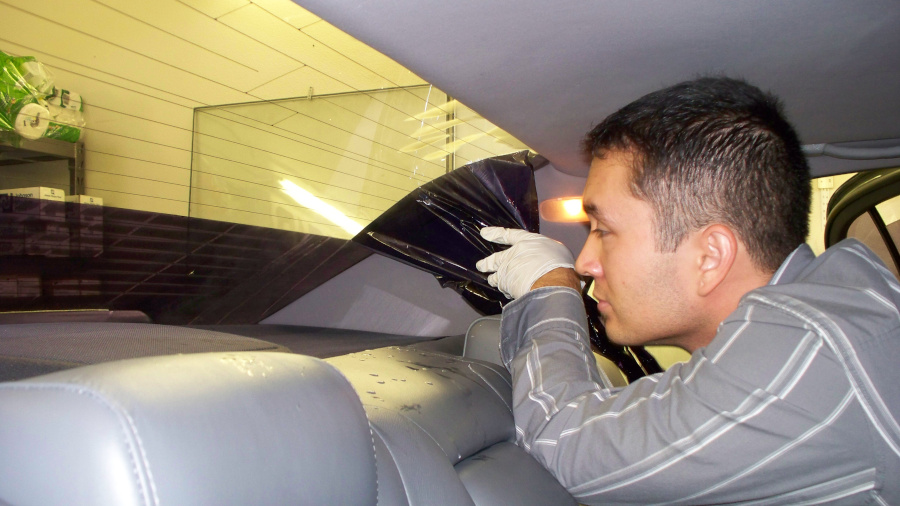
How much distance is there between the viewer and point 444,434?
92 centimetres

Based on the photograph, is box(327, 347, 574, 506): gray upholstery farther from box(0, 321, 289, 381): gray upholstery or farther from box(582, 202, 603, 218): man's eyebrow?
box(582, 202, 603, 218): man's eyebrow

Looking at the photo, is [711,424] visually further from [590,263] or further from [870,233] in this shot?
[870,233]

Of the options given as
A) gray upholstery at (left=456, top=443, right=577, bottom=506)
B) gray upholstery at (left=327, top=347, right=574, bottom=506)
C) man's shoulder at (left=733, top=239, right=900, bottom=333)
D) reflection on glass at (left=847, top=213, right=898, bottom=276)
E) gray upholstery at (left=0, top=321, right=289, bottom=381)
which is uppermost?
reflection on glass at (left=847, top=213, right=898, bottom=276)

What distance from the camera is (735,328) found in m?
0.89

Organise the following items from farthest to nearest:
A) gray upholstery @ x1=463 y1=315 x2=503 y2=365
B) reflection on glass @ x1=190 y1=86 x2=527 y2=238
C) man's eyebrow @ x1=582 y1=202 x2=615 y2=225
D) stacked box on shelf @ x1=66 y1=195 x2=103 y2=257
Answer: reflection on glass @ x1=190 y1=86 x2=527 y2=238 < stacked box on shelf @ x1=66 y1=195 x2=103 y2=257 < gray upholstery @ x1=463 y1=315 x2=503 y2=365 < man's eyebrow @ x1=582 y1=202 x2=615 y2=225

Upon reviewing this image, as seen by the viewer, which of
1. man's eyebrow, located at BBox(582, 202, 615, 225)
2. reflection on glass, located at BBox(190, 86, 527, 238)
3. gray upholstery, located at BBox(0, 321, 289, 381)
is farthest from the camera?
reflection on glass, located at BBox(190, 86, 527, 238)

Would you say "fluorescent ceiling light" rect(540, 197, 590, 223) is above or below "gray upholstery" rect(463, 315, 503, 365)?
above

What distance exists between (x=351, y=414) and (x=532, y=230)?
1.21 metres

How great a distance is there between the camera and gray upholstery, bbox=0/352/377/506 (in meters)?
0.39

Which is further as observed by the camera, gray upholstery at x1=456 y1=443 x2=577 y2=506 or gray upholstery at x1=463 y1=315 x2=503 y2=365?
gray upholstery at x1=463 y1=315 x2=503 y2=365

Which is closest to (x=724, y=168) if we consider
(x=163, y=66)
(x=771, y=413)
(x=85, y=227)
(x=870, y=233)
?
(x=771, y=413)

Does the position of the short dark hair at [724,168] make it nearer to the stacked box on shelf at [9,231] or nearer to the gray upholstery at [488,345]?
the gray upholstery at [488,345]

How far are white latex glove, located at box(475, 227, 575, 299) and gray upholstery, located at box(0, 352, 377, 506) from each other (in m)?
0.92

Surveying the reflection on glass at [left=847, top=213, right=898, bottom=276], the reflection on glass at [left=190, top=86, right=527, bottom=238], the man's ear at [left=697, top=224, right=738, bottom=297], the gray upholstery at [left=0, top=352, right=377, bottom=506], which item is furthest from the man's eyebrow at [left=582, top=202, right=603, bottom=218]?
the reflection on glass at [left=847, top=213, right=898, bottom=276]
